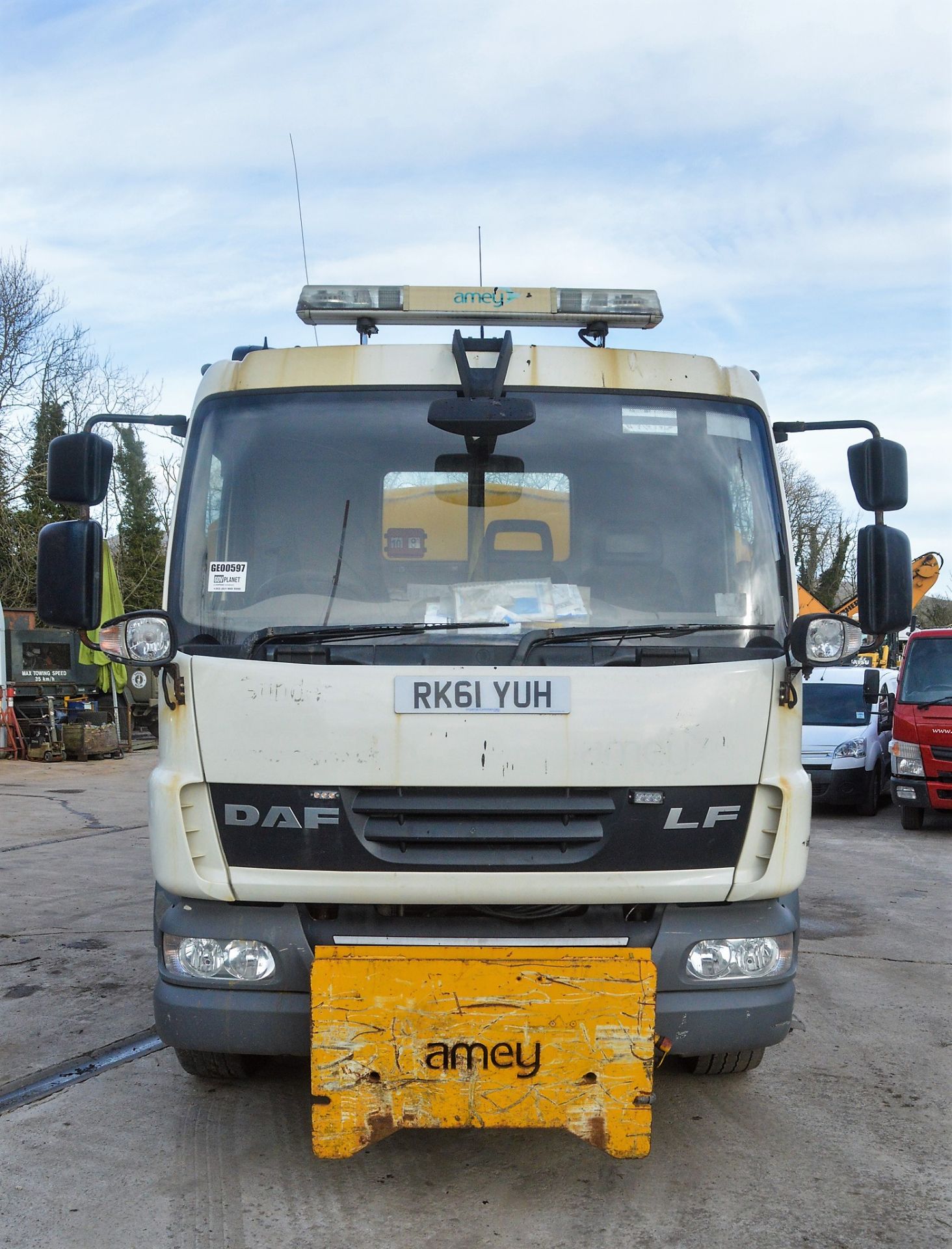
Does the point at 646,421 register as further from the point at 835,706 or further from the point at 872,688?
the point at 835,706

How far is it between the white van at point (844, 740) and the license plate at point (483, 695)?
9.95 m

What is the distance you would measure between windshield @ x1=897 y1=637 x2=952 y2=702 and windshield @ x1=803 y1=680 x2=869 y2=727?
1.33m

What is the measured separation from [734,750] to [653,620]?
48 centimetres

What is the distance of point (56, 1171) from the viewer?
370 cm

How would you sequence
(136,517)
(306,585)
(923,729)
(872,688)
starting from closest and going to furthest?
(306,585)
(923,729)
(872,688)
(136,517)

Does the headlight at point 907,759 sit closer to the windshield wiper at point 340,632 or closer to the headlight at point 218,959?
the windshield wiper at point 340,632

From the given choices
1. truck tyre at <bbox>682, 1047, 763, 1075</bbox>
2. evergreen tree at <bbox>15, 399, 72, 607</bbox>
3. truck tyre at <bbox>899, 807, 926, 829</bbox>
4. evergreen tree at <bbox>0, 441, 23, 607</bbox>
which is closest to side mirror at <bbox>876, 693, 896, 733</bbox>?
truck tyre at <bbox>899, 807, 926, 829</bbox>

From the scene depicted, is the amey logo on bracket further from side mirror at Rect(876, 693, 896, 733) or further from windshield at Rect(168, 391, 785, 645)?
side mirror at Rect(876, 693, 896, 733)

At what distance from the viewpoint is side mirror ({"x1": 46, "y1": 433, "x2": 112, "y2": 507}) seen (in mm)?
3889

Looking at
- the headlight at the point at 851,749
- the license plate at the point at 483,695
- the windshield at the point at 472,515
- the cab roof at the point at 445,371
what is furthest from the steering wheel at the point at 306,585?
the headlight at the point at 851,749

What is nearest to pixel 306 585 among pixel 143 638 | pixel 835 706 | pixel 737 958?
pixel 143 638

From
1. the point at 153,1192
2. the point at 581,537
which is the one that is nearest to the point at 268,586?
the point at 581,537

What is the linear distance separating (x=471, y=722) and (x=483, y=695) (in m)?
0.09

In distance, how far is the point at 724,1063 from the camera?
4.41m
